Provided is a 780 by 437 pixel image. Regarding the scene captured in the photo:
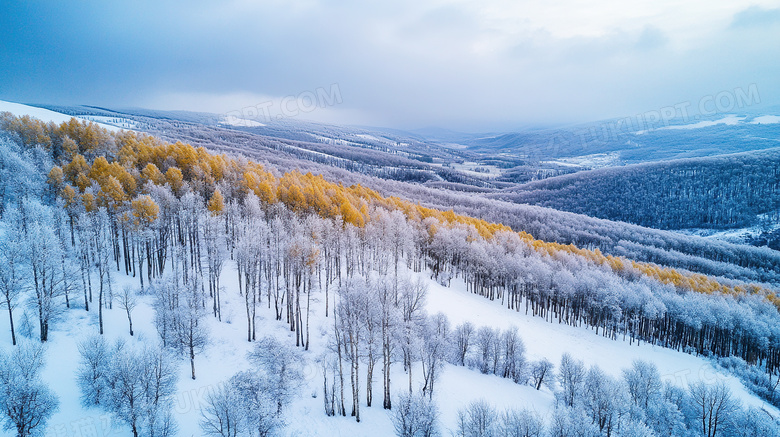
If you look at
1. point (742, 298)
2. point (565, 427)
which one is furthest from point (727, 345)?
point (565, 427)

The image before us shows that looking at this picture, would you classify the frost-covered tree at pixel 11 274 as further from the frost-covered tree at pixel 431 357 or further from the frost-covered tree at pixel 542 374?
the frost-covered tree at pixel 542 374

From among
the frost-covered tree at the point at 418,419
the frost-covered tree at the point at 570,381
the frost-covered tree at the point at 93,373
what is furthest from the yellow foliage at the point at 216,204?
the frost-covered tree at the point at 570,381

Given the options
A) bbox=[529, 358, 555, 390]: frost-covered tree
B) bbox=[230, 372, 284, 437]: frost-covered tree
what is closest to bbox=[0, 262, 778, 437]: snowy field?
bbox=[529, 358, 555, 390]: frost-covered tree

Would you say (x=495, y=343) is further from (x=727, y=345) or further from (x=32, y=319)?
(x=727, y=345)

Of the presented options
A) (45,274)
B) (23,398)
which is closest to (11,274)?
(45,274)

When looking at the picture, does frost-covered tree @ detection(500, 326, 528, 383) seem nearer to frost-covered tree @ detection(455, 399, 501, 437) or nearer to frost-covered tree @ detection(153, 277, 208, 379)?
frost-covered tree @ detection(455, 399, 501, 437)
